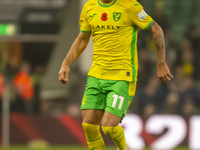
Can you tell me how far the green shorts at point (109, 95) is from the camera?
282 inches

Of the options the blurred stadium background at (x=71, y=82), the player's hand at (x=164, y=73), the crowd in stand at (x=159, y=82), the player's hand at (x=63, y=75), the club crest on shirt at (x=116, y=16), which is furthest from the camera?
the crowd in stand at (x=159, y=82)

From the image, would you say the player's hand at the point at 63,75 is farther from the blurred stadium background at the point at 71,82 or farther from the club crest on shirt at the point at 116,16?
the blurred stadium background at the point at 71,82

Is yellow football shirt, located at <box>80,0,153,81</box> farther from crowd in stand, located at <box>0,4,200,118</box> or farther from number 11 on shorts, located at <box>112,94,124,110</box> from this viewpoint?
crowd in stand, located at <box>0,4,200,118</box>

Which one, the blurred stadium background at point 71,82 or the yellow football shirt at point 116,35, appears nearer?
the yellow football shirt at point 116,35

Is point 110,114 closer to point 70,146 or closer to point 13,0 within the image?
point 70,146

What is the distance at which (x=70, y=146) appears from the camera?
41.9 feet

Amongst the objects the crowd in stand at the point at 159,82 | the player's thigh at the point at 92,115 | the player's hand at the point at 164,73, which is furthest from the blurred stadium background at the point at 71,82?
the player's hand at the point at 164,73

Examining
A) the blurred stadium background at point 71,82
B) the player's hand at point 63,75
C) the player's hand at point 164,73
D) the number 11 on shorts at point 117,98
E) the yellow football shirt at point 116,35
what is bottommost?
the blurred stadium background at point 71,82

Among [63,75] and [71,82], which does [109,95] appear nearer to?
[63,75]

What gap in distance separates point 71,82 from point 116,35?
24.7 ft

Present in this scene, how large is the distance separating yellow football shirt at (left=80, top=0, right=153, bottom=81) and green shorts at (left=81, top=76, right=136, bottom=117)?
7cm

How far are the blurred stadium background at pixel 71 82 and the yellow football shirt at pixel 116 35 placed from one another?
17.4ft

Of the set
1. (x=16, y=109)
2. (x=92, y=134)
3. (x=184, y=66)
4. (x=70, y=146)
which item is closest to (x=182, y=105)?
(x=184, y=66)

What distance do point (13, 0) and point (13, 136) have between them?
121 inches
